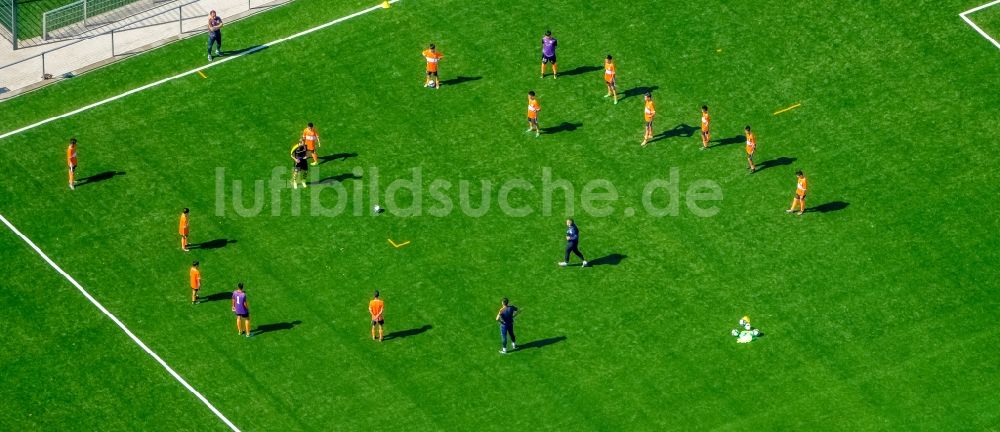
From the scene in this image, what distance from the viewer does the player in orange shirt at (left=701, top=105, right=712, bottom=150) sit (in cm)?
8357

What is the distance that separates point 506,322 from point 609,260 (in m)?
6.91

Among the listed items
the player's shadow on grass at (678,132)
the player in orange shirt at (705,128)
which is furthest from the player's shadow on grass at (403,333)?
the player in orange shirt at (705,128)

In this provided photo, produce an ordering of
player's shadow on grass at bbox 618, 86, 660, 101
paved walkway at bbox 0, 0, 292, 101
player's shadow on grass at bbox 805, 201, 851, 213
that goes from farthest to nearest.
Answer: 1. paved walkway at bbox 0, 0, 292, 101
2. player's shadow on grass at bbox 618, 86, 660, 101
3. player's shadow on grass at bbox 805, 201, 851, 213

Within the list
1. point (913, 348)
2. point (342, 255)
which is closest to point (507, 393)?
point (342, 255)

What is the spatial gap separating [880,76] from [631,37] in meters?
11.6

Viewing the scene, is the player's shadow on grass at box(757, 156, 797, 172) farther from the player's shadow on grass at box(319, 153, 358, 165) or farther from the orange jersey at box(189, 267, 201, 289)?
the orange jersey at box(189, 267, 201, 289)

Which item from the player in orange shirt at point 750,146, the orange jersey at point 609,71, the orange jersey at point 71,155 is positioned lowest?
the player in orange shirt at point 750,146

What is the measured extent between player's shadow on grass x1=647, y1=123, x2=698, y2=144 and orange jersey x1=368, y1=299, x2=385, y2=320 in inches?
649

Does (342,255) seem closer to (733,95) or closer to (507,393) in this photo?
(507,393)

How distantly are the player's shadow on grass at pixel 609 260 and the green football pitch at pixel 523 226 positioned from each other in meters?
0.13

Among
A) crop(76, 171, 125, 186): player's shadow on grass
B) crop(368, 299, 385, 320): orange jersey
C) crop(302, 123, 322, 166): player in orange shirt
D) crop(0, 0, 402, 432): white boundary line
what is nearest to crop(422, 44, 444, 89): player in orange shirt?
crop(0, 0, 402, 432): white boundary line

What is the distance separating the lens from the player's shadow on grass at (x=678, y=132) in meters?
85.6

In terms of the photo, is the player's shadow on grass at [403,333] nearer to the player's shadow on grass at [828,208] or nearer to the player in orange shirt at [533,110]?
the player in orange shirt at [533,110]

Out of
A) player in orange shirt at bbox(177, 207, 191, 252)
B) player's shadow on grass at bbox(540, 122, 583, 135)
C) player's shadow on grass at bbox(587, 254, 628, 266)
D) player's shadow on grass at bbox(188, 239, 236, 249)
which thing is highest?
player's shadow on grass at bbox(540, 122, 583, 135)
